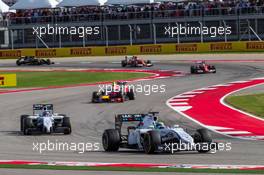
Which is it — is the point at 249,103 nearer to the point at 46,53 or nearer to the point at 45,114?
the point at 45,114

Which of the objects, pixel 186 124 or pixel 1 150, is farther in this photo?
pixel 186 124

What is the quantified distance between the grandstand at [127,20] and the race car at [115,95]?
80.7 ft

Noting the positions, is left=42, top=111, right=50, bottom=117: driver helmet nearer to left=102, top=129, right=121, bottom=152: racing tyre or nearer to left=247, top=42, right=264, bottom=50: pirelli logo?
left=102, top=129, right=121, bottom=152: racing tyre

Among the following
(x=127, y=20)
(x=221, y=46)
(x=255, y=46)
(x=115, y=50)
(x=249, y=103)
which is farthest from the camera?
(x=127, y=20)

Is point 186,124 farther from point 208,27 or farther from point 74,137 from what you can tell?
point 208,27

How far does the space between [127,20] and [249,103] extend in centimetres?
3337

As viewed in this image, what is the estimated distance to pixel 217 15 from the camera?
56.9m

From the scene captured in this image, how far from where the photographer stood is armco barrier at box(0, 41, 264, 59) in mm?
55281

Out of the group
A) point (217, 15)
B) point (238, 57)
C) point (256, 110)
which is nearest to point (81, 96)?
point (256, 110)

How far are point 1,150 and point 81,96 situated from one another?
1593 centimetres

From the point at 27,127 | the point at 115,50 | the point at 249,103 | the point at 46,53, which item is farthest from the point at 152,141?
the point at 46,53

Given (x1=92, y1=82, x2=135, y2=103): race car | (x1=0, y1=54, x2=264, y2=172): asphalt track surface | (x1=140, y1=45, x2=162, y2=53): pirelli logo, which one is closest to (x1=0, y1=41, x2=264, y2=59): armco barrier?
(x1=140, y1=45, x2=162, y2=53): pirelli logo

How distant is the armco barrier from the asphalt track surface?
580cm

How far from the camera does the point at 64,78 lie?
4500 centimetres
